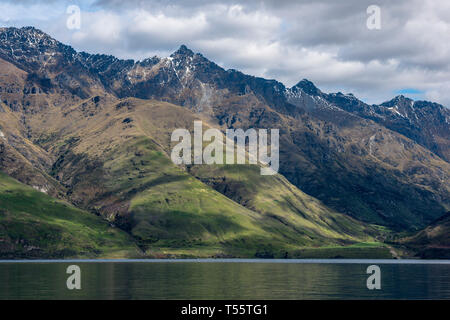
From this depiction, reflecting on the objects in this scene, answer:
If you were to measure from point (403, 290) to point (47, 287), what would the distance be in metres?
112

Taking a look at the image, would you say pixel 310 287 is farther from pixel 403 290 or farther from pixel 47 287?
pixel 47 287

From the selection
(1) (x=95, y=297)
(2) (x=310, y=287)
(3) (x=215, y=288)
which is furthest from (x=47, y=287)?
(2) (x=310, y=287)

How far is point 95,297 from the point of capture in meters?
152
